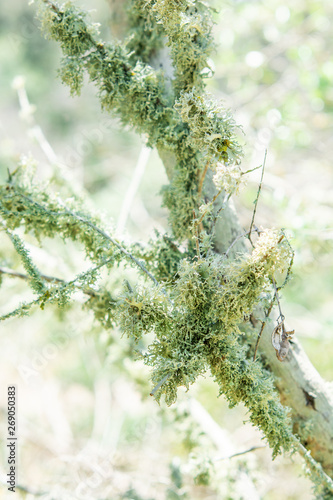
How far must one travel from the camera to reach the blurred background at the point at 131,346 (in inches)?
35.4

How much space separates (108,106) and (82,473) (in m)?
1.00

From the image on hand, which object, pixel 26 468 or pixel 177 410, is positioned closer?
pixel 177 410

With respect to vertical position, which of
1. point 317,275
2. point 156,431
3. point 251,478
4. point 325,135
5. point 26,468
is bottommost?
point 251,478

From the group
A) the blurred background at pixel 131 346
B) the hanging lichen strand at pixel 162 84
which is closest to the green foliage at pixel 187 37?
the hanging lichen strand at pixel 162 84

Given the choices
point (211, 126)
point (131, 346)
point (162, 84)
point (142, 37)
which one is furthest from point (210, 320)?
point (131, 346)

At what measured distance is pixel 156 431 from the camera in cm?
131

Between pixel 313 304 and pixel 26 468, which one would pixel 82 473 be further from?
pixel 313 304

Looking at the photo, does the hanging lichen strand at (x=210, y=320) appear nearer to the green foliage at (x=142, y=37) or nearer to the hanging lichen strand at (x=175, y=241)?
the hanging lichen strand at (x=175, y=241)

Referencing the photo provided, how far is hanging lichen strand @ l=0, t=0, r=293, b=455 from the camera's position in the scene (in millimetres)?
387

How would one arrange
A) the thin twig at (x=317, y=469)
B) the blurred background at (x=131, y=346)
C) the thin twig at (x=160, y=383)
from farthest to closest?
the blurred background at (x=131, y=346), the thin twig at (x=317, y=469), the thin twig at (x=160, y=383)

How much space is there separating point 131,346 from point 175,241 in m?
0.42

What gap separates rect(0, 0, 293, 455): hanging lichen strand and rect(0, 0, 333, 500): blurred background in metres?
0.10

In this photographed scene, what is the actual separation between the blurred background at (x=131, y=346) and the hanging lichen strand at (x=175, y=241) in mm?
100

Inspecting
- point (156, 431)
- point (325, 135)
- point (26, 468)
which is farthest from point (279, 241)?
point (325, 135)
